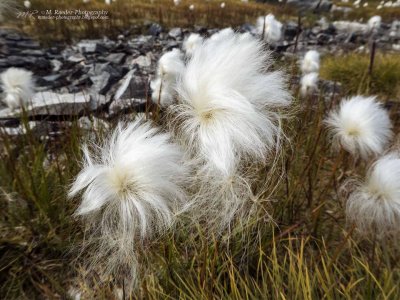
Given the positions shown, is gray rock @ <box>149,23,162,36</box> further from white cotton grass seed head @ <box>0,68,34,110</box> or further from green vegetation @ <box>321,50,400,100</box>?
white cotton grass seed head @ <box>0,68,34,110</box>

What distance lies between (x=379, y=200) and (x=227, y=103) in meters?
1.02

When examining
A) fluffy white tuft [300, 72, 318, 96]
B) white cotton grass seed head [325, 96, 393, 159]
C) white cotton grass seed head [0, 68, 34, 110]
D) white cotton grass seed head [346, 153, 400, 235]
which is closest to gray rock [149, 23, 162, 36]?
fluffy white tuft [300, 72, 318, 96]

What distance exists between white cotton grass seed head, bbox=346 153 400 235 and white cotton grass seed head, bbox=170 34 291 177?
2.25 feet

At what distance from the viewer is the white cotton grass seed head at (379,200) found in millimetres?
1592

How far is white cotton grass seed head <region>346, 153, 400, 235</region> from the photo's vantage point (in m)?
1.59

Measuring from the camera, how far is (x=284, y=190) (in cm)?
204

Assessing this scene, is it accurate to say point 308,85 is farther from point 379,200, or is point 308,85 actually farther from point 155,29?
point 155,29

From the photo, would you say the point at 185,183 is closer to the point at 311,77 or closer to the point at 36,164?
the point at 36,164

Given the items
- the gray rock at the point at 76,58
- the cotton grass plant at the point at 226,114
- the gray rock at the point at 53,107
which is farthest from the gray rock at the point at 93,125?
the gray rock at the point at 76,58

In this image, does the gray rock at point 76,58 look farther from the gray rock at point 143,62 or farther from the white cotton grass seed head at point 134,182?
the white cotton grass seed head at point 134,182

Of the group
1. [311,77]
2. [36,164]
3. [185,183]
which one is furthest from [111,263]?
[311,77]

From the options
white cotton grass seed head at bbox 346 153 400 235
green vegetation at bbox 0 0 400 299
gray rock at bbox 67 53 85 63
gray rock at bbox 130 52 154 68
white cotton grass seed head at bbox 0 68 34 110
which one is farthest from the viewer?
gray rock at bbox 67 53 85 63

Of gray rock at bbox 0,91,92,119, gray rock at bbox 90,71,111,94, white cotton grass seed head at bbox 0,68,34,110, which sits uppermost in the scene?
white cotton grass seed head at bbox 0,68,34,110

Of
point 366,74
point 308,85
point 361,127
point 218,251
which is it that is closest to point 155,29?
point 366,74
